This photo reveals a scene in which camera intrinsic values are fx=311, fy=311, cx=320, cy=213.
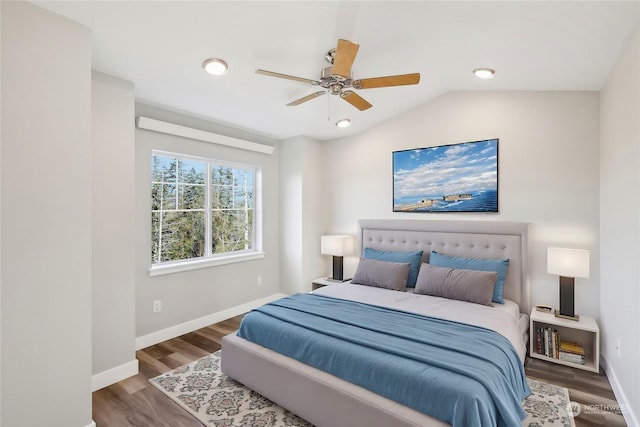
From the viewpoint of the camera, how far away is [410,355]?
1.83 metres

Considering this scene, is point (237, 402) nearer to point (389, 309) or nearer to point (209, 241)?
point (389, 309)

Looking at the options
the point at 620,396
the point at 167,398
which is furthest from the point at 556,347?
the point at 167,398

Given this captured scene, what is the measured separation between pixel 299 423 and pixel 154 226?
2.43 metres

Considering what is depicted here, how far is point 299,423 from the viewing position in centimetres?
205

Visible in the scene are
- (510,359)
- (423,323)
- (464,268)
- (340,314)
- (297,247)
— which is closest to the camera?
(510,359)

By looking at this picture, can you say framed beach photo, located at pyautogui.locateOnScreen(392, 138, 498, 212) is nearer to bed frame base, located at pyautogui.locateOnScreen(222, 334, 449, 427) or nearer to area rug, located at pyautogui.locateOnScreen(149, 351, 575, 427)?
area rug, located at pyautogui.locateOnScreen(149, 351, 575, 427)

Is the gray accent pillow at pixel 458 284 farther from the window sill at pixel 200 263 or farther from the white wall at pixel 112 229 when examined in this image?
the white wall at pixel 112 229

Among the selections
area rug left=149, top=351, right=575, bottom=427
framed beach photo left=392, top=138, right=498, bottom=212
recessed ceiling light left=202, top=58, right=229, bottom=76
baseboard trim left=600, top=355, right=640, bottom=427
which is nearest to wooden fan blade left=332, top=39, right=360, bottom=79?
recessed ceiling light left=202, top=58, right=229, bottom=76

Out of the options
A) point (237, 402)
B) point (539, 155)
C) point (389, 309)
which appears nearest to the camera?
point (237, 402)

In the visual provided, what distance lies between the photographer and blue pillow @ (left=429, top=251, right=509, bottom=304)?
118 inches

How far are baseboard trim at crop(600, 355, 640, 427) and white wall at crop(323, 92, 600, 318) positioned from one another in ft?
1.61

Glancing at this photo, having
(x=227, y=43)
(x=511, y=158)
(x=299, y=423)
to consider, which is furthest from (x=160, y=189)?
(x=511, y=158)

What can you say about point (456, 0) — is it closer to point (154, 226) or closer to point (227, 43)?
point (227, 43)

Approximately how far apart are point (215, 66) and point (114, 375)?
8.65 feet
